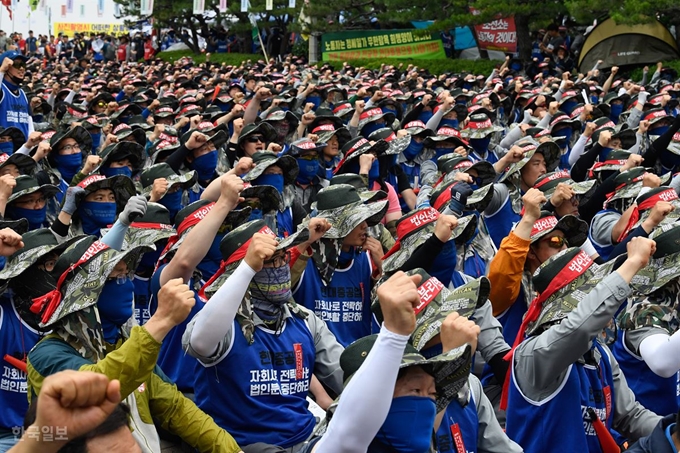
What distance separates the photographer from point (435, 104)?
13219 mm

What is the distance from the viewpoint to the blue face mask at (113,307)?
4.04 metres

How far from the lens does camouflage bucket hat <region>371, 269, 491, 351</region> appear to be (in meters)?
3.79

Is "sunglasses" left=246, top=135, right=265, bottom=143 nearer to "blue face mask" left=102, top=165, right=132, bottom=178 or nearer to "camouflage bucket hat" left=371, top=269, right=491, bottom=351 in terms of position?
"blue face mask" left=102, top=165, right=132, bottom=178

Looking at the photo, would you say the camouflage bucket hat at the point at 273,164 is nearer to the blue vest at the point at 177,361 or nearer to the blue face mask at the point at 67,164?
the blue vest at the point at 177,361

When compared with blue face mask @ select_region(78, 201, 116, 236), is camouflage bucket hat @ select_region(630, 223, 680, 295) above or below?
above

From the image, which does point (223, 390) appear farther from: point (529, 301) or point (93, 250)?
point (529, 301)

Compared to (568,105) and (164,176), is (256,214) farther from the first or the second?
(568,105)

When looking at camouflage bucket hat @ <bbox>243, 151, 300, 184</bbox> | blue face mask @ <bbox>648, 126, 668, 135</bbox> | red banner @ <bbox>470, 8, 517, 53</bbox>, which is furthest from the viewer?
red banner @ <bbox>470, 8, 517, 53</bbox>

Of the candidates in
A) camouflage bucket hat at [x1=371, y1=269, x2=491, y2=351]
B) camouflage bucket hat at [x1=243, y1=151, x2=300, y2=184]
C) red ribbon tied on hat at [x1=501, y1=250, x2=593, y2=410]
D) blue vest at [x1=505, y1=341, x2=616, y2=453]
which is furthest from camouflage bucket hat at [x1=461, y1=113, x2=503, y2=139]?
blue vest at [x1=505, y1=341, x2=616, y2=453]

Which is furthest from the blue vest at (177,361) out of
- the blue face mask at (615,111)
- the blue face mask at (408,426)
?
the blue face mask at (615,111)

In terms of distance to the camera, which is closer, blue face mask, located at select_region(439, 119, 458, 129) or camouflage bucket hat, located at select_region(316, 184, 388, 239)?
camouflage bucket hat, located at select_region(316, 184, 388, 239)

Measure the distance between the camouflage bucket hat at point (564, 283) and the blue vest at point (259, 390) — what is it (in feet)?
3.91

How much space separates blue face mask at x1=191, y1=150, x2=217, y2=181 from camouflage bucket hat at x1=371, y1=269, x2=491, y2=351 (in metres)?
5.01

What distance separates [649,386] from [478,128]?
23.4ft
